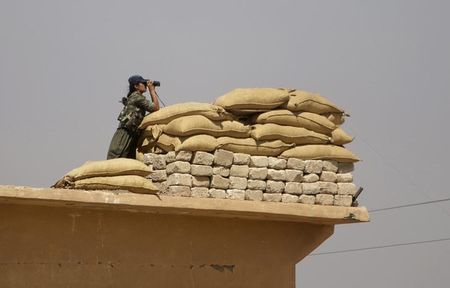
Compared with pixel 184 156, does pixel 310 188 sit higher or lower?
lower

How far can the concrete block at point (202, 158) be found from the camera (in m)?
6.91

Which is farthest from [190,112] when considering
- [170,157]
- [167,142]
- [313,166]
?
[313,166]

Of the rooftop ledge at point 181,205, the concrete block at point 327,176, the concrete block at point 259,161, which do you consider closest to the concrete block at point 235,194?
the rooftop ledge at point 181,205

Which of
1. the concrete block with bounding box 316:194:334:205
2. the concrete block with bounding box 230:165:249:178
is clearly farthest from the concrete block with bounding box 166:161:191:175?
the concrete block with bounding box 316:194:334:205

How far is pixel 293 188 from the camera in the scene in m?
7.09

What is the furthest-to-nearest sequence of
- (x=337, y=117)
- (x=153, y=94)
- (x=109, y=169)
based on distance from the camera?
(x=153, y=94) → (x=337, y=117) → (x=109, y=169)

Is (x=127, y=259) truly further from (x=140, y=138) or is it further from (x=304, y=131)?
(x=304, y=131)

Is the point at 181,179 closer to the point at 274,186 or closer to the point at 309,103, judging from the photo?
the point at 274,186

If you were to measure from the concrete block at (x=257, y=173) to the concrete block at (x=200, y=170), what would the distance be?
332 millimetres

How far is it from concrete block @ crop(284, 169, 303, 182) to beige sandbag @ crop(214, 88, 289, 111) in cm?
57

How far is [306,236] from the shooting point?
7.47 meters

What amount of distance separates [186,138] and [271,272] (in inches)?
51.9

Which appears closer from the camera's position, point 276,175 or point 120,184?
point 120,184

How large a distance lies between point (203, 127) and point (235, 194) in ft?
1.91
